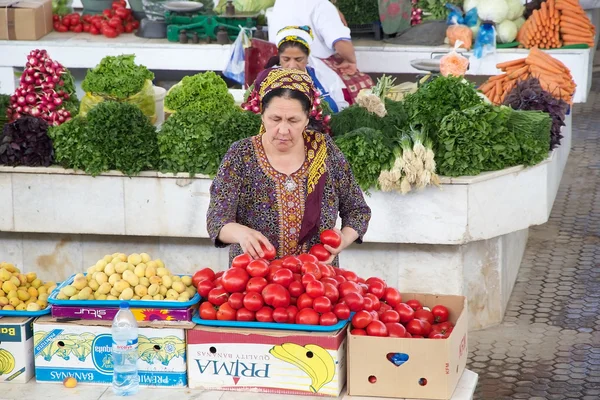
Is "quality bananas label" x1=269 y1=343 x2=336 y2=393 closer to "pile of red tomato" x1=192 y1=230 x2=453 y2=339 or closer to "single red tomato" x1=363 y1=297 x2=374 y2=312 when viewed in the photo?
"pile of red tomato" x1=192 y1=230 x2=453 y2=339

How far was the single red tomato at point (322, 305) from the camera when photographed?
12.0 feet

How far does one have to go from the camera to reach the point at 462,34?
32.5ft

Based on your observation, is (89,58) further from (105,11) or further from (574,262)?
(574,262)

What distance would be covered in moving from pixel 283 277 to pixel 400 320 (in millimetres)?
486

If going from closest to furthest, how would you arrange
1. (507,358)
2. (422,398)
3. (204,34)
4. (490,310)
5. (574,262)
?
(422,398) < (507,358) < (490,310) < (574,262) < (204,34)

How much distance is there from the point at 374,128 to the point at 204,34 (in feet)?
13.9

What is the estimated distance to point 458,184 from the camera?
6.29m

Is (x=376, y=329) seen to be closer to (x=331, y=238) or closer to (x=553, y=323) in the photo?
(x=331, y=238)

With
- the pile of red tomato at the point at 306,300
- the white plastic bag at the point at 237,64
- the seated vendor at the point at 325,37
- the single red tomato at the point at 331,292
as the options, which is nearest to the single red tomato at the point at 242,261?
the pile of red tomato at the point at 306,300

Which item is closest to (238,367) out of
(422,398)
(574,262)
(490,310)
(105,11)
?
(422,398)

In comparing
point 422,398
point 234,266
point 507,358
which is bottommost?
point 507,358

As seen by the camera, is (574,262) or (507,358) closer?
(507,358)

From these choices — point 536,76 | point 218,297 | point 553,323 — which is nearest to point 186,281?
point 218,297

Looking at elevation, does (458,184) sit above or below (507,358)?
above
